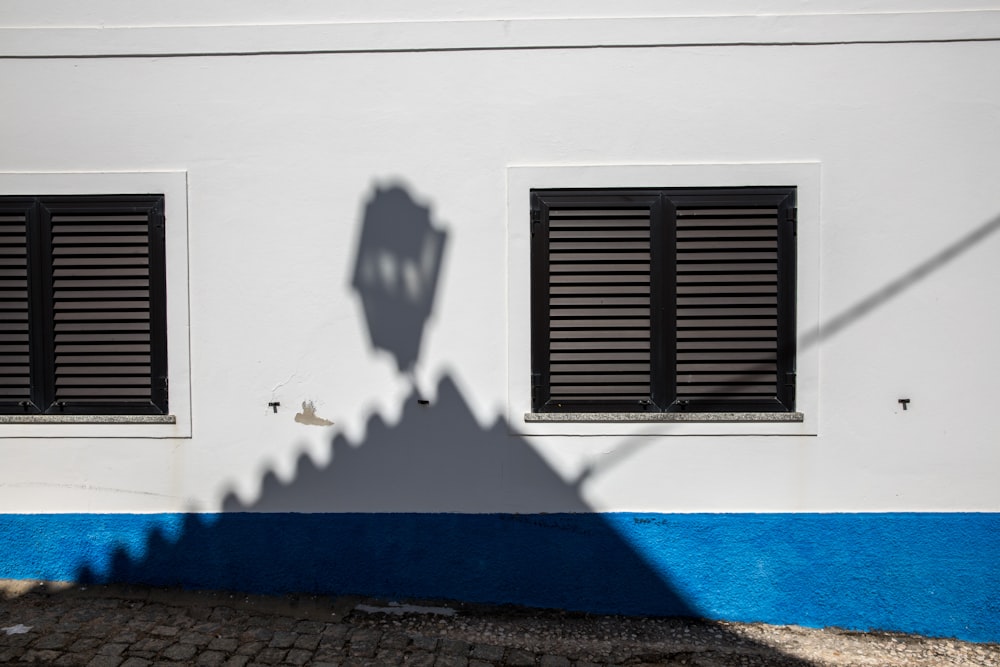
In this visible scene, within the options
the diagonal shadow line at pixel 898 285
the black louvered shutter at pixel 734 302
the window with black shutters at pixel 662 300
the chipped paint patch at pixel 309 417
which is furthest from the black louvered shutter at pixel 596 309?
the chipped paint patch at pixel 309 417

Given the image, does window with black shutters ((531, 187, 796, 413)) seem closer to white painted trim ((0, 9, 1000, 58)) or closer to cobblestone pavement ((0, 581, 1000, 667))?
white painted trim ((0, 9, 1000, 58))

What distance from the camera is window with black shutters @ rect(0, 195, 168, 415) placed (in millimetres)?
4406

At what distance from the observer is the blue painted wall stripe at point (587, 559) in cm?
421

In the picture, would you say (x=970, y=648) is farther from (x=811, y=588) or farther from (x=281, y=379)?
(x=281, y=379)

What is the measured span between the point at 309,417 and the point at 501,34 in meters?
2.55

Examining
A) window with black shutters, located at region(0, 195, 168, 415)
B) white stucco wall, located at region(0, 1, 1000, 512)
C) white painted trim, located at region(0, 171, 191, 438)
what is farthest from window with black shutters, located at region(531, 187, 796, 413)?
window with black shutters, located at region(0, 195, 168, 415)

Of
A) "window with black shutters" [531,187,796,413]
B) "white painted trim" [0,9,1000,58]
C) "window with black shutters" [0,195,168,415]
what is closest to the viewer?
"white painted trim" [0,9,1000,58]

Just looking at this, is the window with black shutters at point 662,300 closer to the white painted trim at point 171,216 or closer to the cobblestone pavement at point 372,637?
the cobblestone pavement at point 372,637

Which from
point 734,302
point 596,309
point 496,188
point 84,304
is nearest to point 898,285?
point 734,302

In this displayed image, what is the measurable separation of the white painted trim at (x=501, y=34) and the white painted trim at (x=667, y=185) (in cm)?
74

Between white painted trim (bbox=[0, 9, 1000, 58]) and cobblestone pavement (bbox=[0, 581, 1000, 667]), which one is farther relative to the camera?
white painted trim (bbox=[0, 9, 1000, 58])

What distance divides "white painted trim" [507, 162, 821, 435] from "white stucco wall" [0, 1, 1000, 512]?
2 cm

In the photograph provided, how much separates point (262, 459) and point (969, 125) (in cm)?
460

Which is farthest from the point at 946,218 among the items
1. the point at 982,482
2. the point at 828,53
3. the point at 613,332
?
the point at 613,332
